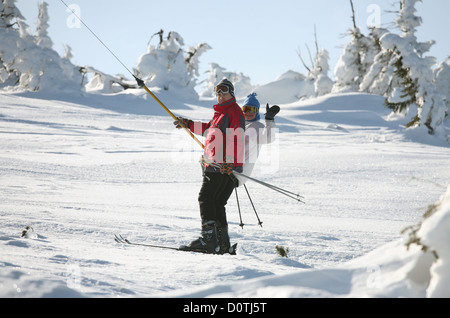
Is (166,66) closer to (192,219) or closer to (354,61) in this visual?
(354,61)

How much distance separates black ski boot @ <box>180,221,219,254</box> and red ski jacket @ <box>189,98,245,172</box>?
0.62m

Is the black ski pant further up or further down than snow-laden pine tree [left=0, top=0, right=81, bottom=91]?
further down

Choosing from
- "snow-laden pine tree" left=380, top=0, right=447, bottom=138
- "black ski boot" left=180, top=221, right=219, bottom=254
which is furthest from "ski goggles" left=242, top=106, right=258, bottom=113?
"snow-laden pine tree" left=380, top=0, right=447, bottom=138

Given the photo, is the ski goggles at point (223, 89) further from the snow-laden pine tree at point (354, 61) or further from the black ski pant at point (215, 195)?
the snow-laden pine tree at point (354, 61)

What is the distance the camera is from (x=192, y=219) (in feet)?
17.9

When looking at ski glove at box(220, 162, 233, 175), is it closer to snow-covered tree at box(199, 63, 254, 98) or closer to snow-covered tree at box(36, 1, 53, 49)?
snow-covered tree at box(36, 1, 53, 49)

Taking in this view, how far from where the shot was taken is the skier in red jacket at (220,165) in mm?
4133

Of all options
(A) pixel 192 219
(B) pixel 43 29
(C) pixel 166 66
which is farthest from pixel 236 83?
(A) pixel 192 219

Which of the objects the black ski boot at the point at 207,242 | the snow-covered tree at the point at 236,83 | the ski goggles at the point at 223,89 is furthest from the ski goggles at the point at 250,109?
the snow-covered tree at the point at 236,83

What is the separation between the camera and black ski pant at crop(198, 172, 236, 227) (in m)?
4.23

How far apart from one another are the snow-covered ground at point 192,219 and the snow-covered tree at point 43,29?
2035cm

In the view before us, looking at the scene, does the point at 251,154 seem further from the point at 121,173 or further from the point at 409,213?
the point at 121,173
